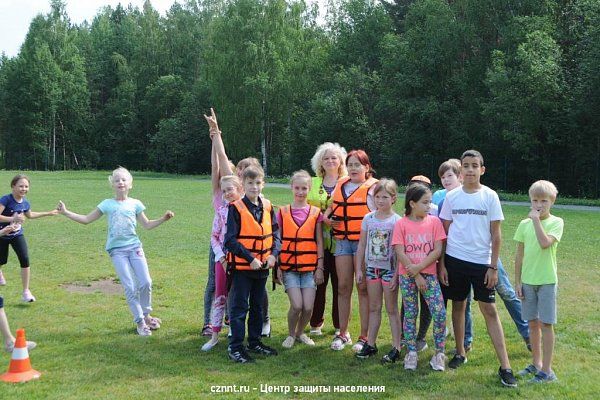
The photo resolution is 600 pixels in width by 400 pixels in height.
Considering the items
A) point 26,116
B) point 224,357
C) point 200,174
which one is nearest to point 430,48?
point 200,174

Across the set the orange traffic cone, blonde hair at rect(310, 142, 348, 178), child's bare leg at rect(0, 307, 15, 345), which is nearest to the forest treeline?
blonde hair at rect(310, 142, 348, 178)

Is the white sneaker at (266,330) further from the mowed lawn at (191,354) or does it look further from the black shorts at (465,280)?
the black shorts at (465,280)

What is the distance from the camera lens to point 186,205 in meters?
22.0

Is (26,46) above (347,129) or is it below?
above

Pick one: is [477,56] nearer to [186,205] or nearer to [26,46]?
[186,205]

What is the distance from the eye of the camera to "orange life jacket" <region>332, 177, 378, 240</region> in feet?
20.0

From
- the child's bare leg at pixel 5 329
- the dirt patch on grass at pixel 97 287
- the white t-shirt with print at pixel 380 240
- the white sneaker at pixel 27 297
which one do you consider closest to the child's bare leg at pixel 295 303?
the white t-shirt with print at pixel 380 240

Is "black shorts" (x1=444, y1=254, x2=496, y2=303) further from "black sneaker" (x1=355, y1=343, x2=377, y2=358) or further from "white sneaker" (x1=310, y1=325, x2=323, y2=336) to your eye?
"white sneaker" (x1=310, y1=325, x2=323, y2=336)

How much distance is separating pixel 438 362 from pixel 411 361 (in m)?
0.25

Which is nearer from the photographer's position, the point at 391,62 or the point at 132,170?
the point at 391,62

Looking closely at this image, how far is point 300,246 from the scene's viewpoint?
20.0 ft

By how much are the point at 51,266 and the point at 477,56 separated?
28.5 m

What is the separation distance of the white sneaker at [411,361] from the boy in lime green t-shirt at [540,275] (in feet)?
3.15

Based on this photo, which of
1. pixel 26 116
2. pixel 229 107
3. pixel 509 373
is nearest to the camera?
pixel 509 373
